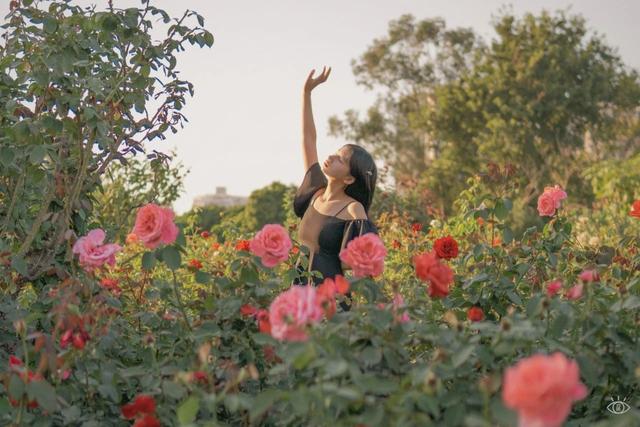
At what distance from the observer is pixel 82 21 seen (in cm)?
358

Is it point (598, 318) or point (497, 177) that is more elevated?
point (497, 177)

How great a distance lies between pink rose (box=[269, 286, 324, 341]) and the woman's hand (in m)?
3.00

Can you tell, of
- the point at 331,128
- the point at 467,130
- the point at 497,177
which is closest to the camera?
the point at 497,177

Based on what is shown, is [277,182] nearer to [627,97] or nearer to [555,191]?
[627,97]

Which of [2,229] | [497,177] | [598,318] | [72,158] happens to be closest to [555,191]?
[497,177]

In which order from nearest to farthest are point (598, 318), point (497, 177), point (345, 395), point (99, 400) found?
point (345, 395)
point (598, 318)
point (99, 400)
point (497, 177)

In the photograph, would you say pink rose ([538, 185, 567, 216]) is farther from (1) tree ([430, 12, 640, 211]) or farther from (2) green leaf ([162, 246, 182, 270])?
(1) tree ([430, 12, 640, 211])

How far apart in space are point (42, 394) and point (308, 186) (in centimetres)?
279

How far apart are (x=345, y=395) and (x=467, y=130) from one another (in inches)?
1186

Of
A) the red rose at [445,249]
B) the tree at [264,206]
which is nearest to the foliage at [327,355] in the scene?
the red rose at [445,249]

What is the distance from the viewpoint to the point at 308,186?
193 inches

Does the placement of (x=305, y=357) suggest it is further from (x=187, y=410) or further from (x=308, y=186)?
(x=308, y=186)

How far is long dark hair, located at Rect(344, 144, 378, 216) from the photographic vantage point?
4.59m

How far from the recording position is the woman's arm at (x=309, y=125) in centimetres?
499
